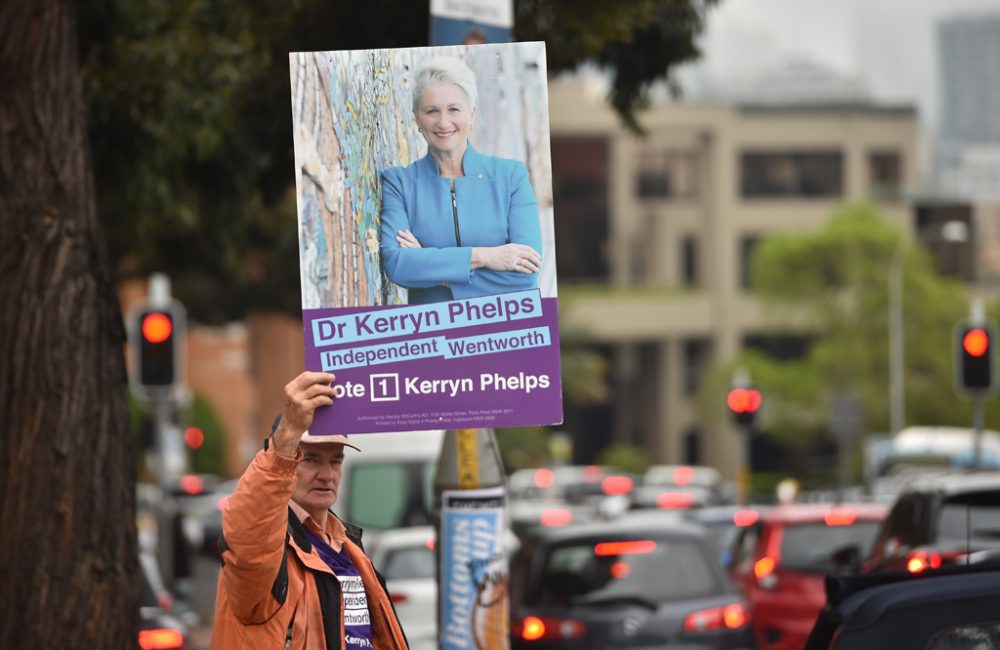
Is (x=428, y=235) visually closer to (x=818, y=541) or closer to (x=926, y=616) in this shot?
(x=926, y=616)

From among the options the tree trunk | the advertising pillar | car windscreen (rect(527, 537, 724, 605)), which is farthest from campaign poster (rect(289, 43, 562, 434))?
car windscreen (rect(527, 537, 724, 605))

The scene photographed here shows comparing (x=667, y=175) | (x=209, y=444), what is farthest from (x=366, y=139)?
(x=667, y=175)

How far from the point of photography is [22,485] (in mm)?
7215

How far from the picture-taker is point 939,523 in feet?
38.8

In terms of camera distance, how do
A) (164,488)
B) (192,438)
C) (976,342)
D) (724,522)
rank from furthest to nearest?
(192,438) < (724,522) < (976,342) < (164,488)

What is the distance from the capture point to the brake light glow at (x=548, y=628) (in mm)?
11906

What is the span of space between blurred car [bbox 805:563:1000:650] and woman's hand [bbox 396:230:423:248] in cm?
165

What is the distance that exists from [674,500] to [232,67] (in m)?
21.5

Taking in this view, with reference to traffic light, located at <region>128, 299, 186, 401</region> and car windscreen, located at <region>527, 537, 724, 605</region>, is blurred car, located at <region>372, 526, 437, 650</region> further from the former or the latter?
traffic light, located at <region>128, 299, 186, 401</region>

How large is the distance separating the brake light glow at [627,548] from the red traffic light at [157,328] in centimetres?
680

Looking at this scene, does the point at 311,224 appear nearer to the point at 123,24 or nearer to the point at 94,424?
the point at 94,424

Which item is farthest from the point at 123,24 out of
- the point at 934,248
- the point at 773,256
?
the point at 934,248

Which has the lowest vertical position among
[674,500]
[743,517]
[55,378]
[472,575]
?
[674,500]

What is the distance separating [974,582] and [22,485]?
3.42 meters
